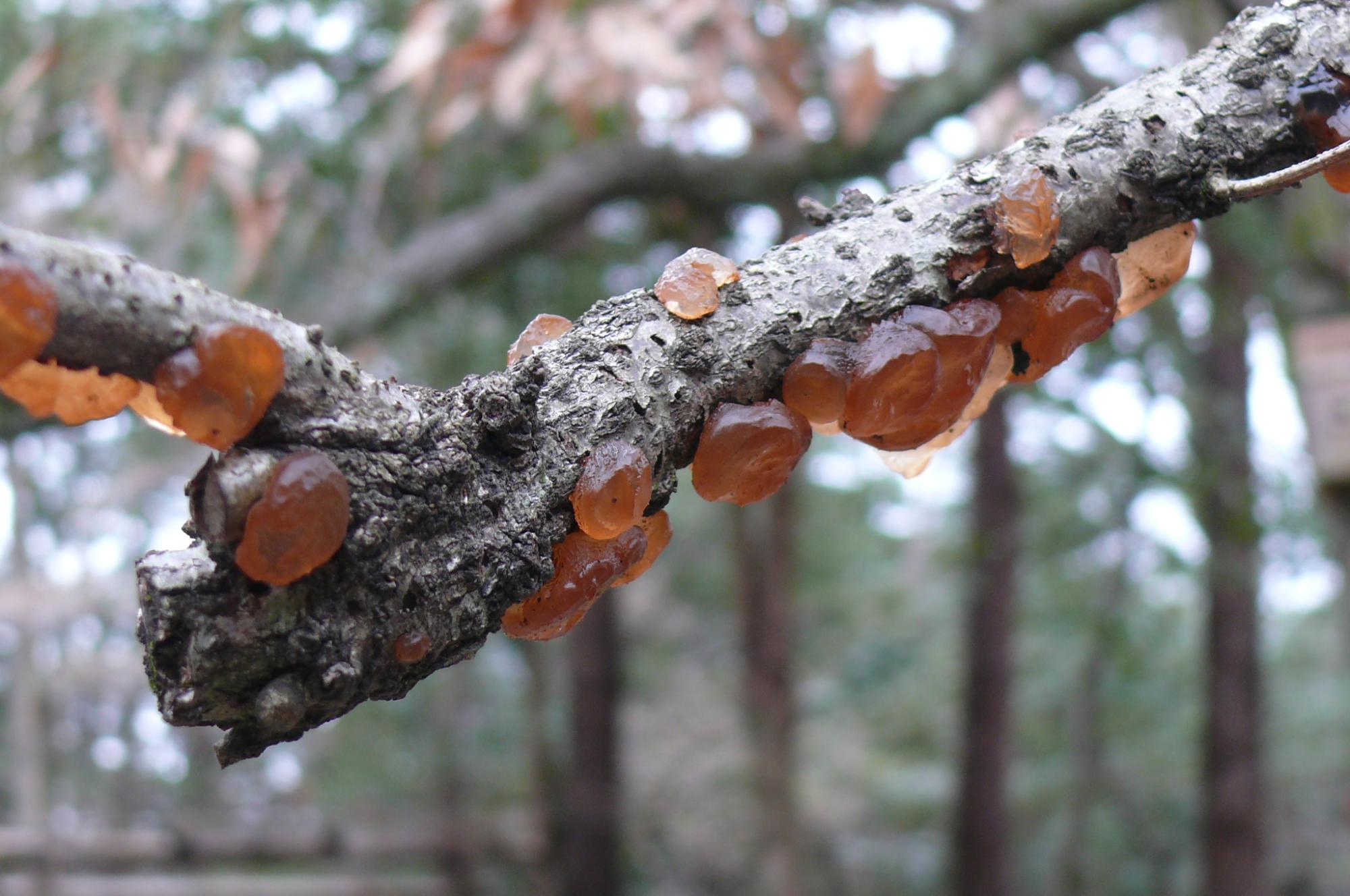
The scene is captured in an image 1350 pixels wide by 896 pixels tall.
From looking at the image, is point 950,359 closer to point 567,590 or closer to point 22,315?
point 567,590

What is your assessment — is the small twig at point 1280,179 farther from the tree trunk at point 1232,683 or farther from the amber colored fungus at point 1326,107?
the tree trunk at point 1232,683

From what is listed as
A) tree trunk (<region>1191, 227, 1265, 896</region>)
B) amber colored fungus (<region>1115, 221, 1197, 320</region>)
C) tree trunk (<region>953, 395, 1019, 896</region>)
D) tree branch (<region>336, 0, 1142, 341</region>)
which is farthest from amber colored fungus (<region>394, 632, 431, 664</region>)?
tree trunk (<region>953, 395, 1019, 896</region>)

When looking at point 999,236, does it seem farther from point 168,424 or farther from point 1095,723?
point 1095,723

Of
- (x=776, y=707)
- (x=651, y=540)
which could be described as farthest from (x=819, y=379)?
(x=776, y=707)

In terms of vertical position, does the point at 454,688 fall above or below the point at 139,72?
below

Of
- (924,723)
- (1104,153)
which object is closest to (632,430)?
(1104,153)

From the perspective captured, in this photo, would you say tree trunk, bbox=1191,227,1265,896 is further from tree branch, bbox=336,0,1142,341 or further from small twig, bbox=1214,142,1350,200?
small twig, bbox=1214,142,1350,200

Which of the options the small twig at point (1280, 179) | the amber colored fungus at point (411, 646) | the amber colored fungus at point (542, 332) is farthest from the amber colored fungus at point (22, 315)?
the small twig at point (1280, 179)
